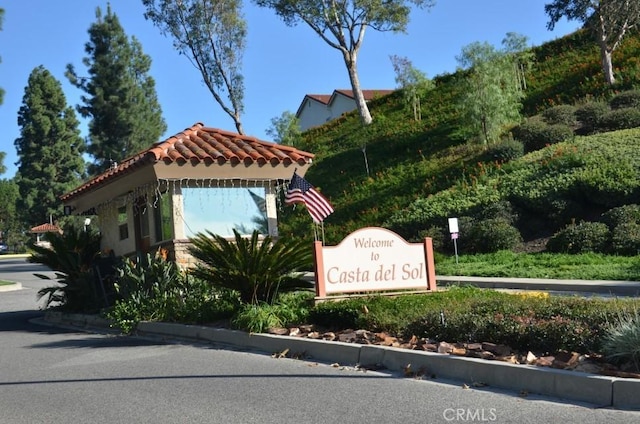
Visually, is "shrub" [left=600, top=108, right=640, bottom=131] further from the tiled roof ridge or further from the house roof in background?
the tiled roof ridge

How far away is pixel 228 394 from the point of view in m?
6.96

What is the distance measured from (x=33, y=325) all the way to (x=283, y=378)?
29.3 feet

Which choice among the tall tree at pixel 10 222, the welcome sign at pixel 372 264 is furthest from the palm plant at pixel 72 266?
the tall tree at pixel 10 222

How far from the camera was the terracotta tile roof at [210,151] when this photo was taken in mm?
13578

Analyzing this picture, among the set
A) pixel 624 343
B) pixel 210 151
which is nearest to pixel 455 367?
pixel 624 343

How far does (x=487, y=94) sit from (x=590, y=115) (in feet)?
13.3

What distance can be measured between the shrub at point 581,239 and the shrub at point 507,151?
6735 mm

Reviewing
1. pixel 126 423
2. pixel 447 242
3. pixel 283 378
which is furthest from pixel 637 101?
pixel 126 423

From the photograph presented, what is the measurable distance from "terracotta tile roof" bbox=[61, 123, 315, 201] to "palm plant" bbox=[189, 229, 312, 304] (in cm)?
290

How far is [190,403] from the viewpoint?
21.9 ft

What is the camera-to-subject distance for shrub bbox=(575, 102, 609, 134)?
27.8 metres

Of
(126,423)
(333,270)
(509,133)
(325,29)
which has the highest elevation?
→ (325,29)

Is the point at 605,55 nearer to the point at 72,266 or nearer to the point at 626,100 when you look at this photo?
the point at 626,100

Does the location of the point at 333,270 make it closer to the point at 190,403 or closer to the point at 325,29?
the point at 190,403
